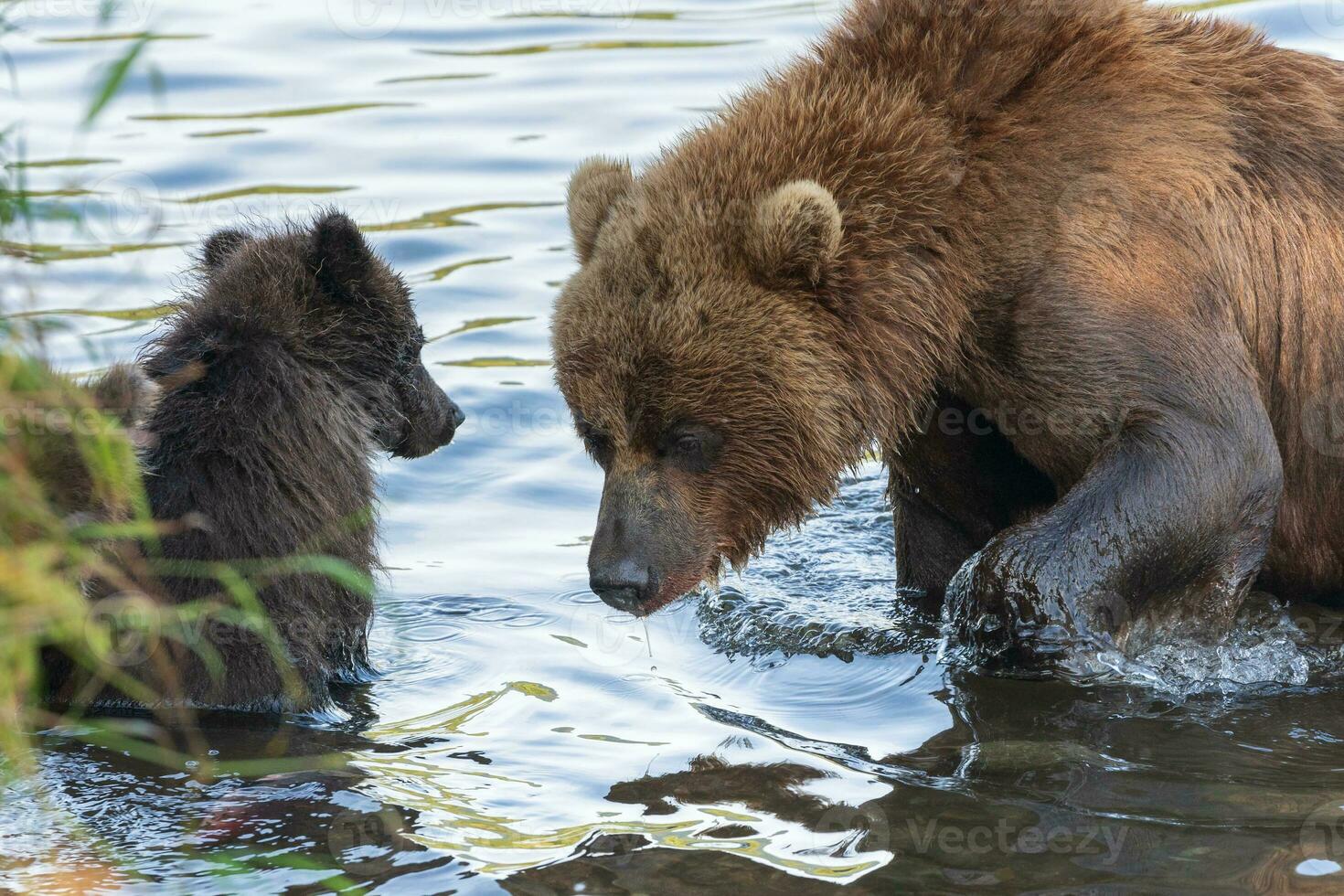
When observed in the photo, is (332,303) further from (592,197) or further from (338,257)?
(592,197)

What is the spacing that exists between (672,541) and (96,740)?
2.20 metres

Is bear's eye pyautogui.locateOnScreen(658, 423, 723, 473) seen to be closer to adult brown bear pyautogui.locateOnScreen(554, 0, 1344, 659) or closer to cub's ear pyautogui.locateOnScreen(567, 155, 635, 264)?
adult brown bear pyautogui.locateOnScreen(554, 0, 1344, 659)

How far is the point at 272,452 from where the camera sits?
6336 mm

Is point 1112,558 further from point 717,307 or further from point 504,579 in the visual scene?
point 504,579

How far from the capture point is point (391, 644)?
747 centimetres

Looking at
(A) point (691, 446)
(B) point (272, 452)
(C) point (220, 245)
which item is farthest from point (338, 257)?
(A) point (691, 446)

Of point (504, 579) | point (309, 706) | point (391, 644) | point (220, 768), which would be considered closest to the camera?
point (220, 768)

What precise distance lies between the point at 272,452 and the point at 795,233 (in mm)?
2092

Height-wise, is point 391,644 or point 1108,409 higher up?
point 1108,409

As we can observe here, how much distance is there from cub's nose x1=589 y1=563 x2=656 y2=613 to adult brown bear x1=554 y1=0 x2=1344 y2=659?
0.01 m

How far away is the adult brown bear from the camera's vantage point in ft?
20.0

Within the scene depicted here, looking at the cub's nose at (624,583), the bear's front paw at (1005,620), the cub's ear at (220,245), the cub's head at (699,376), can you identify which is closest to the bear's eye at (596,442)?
the cub's head at (699,376)

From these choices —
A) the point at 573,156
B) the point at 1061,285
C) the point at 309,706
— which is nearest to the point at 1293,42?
the point at 573,156

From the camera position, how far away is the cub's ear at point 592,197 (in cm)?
673
